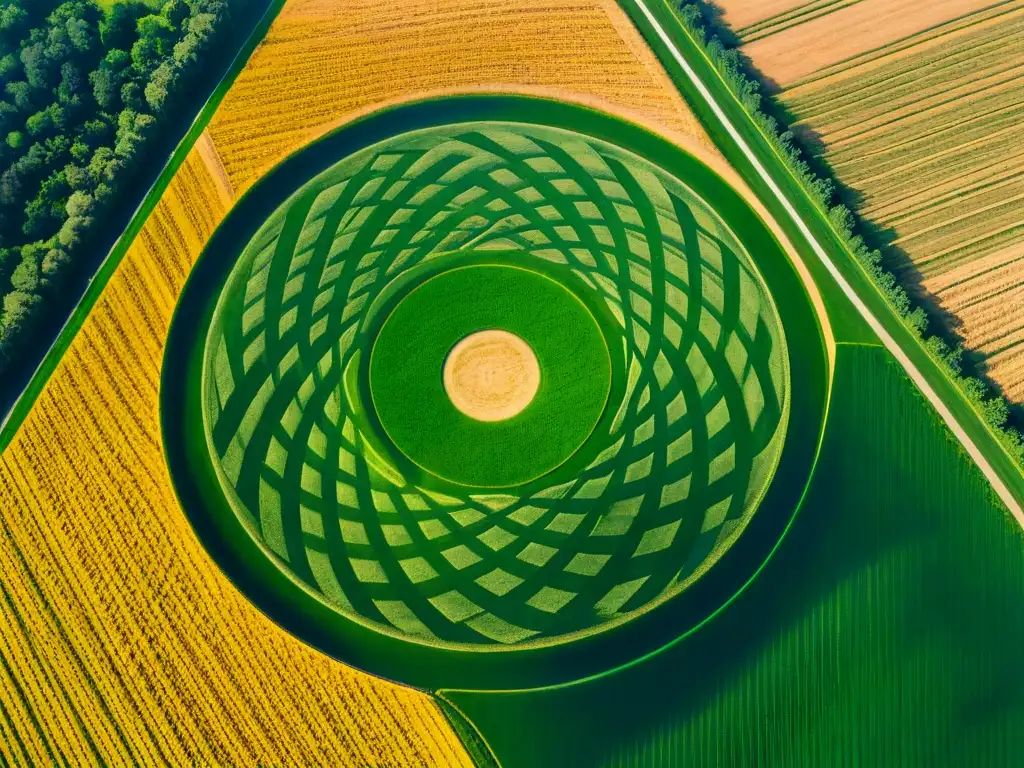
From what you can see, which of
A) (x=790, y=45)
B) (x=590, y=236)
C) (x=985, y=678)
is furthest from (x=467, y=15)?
(x=985, y=678)

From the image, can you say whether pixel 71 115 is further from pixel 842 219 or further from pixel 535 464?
pixel 842 219

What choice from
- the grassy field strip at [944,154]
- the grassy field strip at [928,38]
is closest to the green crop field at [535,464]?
the grassy field strip at [944,154]

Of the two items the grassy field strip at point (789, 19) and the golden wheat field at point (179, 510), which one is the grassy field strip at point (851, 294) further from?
the grassy field strip at point (789, 19)

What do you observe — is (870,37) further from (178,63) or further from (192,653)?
(192,653)

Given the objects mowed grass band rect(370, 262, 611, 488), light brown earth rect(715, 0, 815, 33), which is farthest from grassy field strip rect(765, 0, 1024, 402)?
mowed grass band rect(370, 262, 611, 488)

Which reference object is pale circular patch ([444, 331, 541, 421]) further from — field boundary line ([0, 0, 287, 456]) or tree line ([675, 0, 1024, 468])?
field boundary line ([0, 0, 287, 456])

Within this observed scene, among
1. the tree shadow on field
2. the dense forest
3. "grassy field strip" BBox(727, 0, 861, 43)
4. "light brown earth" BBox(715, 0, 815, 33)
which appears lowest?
the tree shadow on field
